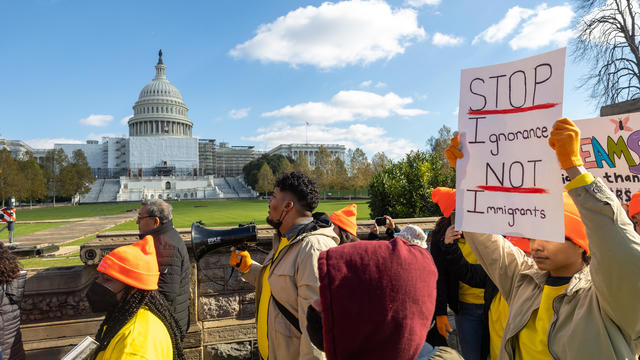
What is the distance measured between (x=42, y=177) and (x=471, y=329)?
54815 mm

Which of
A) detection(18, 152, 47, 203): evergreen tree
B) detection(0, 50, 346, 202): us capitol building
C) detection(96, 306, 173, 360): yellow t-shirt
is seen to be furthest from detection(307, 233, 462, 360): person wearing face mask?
detection(0, 50, 346, 202): us capitol building

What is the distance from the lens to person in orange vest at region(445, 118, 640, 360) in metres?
1.37

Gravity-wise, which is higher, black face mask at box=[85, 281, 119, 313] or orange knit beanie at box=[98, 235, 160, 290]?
orange knit beanie at box=[98, 235, 160, 290]

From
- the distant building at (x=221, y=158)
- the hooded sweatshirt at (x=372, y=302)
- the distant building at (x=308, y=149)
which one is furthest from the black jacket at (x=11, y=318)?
the distant building at (x=308, y=149)

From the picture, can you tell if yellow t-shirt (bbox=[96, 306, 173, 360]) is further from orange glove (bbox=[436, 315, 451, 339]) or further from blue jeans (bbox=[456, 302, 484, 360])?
blue jeans (bbox=[456, 302, 484, 360])

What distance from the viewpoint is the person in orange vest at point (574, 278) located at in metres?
1.37

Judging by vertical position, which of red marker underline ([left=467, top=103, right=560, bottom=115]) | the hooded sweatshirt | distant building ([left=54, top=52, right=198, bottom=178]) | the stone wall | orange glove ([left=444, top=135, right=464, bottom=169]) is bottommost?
the stone wall

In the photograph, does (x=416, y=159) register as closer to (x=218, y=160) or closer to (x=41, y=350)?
(x=41, y=350)

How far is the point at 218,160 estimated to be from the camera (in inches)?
4564

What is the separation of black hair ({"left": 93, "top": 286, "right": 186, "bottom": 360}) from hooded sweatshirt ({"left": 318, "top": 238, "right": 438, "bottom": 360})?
55.8 inches

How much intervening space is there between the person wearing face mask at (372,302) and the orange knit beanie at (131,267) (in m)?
1.41

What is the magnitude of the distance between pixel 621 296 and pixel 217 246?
2.48 m

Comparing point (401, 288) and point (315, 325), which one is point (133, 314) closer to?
point (315, 325)

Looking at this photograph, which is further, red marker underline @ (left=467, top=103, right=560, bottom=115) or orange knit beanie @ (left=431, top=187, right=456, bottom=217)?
orange knit beanie @ (left=431, top=187, right=456, bottom=217)
